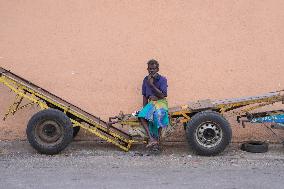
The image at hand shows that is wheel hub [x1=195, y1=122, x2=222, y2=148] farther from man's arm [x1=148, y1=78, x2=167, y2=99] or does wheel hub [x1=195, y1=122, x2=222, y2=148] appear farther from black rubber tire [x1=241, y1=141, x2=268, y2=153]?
man's arm [x1=148, y1=78, x2=167, y2=99]

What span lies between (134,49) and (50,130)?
2.27m

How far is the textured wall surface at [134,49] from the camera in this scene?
8.88 metres

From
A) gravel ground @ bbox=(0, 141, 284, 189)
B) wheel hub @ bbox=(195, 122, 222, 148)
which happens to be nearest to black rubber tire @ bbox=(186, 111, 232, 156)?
wheel hub @ bbox=(195, 122, 222, 148)

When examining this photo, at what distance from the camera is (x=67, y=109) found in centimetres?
793

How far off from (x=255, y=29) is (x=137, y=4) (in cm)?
226

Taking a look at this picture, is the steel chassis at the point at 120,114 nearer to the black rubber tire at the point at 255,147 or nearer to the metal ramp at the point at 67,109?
the metal ramp at the point at 67,109

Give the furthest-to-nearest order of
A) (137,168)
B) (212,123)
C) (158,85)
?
(158,85), (212,123), (137,168)

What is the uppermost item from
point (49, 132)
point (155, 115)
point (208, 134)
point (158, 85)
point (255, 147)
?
point (158, 85)

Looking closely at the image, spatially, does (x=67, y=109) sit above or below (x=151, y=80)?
below

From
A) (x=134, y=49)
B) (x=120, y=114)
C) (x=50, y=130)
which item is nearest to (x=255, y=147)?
(x=120, y=114)

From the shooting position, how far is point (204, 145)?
777cm

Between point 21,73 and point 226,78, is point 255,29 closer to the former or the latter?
point 226,78

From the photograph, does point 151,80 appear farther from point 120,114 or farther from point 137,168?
point 137,168

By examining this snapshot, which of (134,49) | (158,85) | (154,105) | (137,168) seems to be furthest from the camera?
(134,49)
